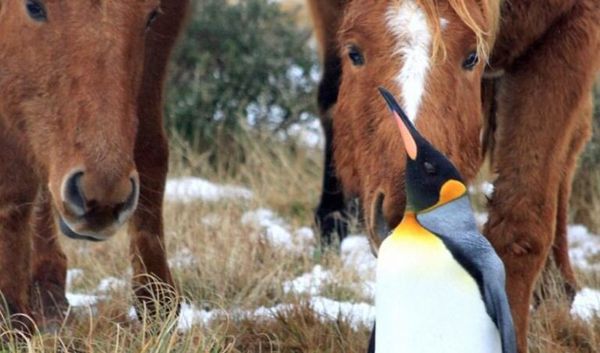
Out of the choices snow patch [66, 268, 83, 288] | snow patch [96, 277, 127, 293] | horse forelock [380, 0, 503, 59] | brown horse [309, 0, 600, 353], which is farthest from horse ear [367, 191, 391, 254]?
snow patch [66, 268, 83, 288]

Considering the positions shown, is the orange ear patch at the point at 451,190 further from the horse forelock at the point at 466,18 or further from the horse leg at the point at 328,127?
the horse leg at the point at 328,127

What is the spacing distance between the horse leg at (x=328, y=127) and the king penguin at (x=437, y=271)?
3314 mm

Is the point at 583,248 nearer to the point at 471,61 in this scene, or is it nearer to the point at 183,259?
the point at 183,259

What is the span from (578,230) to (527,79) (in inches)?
130

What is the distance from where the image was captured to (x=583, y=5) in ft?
17.7

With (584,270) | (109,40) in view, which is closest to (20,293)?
(109,40)

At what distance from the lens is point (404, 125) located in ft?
14.2

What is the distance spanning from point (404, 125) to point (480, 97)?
0.83 meters

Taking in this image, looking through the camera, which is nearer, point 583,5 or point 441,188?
Answer: point 441,188

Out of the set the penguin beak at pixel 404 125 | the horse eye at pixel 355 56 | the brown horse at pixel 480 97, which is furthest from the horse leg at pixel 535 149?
the penguin beak at pixel 404 125

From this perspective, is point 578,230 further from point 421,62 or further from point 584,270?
point 421,62

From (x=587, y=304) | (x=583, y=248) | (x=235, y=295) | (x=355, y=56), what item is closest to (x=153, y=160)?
(x=235, y=295)

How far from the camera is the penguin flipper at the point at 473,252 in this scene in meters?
4.32

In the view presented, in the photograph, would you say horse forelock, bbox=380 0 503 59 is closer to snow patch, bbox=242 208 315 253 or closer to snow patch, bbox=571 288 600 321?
snow patch, bbox=571 288 600 321
